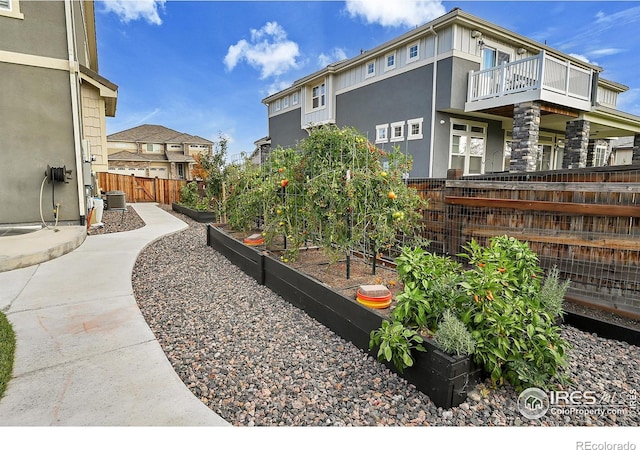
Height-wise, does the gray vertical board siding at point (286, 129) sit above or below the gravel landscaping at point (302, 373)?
above

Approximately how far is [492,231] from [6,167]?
812cm

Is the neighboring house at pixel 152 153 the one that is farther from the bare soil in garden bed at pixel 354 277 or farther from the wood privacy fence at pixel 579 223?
the wood privacy fence at pixel 579 223

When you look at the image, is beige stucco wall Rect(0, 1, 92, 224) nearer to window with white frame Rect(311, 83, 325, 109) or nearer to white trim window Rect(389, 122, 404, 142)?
white trim window Rect(389, 122, 404, 142)

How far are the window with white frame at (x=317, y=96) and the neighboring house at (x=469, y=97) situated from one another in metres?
1.00

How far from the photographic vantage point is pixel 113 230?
7594 mm

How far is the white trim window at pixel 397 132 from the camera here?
37.5 ft

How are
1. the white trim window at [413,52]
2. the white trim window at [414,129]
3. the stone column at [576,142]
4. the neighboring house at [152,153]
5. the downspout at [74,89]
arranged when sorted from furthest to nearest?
the neighboring house at [152,153] → the stone column at [576,142] → the white trim window at [414,129] → the white trim window at [413,52] → the downspout at [74,89]

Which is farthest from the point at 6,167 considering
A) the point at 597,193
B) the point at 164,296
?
the point at 597,193

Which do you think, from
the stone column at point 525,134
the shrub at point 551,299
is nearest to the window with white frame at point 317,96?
the stone column at point 525,134

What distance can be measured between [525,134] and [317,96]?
28.8 ft

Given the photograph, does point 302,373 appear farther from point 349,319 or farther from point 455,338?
point 455,338

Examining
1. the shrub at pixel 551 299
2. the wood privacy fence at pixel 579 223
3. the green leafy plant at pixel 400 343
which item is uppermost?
the wood privacy fence at pixel 579 223

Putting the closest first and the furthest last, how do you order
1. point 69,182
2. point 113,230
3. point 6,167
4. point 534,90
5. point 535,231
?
1. point 535,231
2. point 6,167
3. point 69,182
4. point 113,230
5. point 534,90

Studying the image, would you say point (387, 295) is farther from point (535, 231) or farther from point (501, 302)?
point (535, 231)
